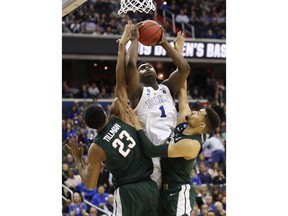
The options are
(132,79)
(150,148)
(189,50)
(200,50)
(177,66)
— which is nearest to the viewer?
(150,148)

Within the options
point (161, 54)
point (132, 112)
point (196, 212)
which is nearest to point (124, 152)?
point (132, 112)

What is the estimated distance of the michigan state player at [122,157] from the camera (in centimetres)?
552

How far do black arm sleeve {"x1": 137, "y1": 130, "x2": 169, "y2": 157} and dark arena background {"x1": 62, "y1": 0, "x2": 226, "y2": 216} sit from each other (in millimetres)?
6475

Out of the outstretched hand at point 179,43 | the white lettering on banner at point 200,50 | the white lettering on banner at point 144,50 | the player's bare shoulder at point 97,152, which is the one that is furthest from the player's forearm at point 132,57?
the white lettering on banner at point 200,50

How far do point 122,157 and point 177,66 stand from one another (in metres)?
0.95

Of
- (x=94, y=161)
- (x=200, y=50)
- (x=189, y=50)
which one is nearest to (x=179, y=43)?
(x=94, y=161)

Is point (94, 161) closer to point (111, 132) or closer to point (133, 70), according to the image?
point (111, 132)

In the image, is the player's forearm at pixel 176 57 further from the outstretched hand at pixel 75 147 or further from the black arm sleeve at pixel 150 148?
the outstretched hand at pixel 75 147

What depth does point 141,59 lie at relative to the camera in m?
18.3

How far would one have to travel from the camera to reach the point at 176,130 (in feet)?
18.5

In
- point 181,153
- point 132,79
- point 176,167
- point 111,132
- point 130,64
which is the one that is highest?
point 130,64

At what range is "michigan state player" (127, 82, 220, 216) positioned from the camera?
18.0 feet
